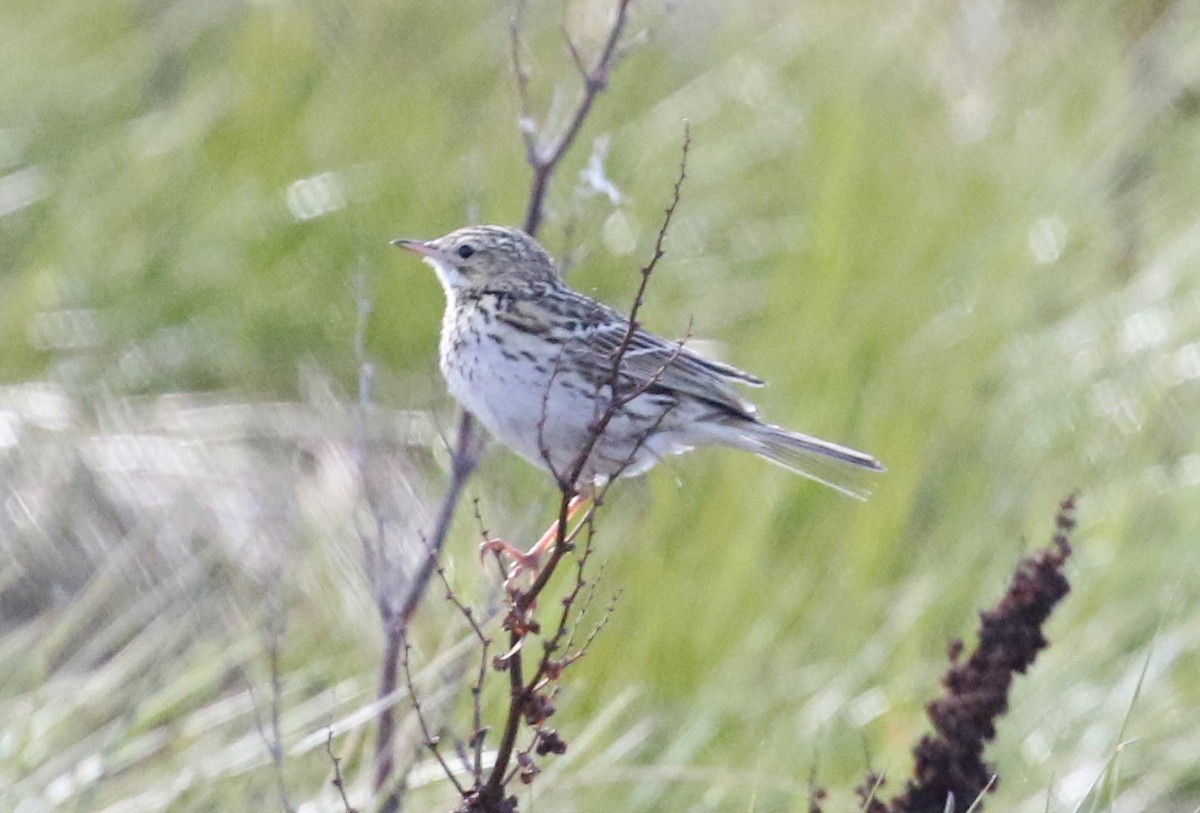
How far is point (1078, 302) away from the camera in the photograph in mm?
7645

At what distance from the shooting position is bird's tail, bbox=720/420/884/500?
4801 mm

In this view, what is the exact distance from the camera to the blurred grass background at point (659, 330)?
529 cm

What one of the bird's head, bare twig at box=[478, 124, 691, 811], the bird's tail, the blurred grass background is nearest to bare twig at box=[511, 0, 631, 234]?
the blurred grass background

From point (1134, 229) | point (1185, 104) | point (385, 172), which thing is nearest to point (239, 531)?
point (385, 172)

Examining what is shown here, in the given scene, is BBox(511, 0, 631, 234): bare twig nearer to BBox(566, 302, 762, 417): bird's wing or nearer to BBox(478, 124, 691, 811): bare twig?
BBox(566, 302, 762, 417): bird's wing

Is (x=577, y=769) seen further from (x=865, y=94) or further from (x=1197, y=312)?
(x=865, y=94)

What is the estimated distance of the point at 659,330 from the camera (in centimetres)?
732

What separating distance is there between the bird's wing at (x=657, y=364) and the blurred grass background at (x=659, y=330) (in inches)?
8.0

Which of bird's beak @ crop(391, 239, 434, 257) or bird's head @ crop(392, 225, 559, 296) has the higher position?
bird's beak @ crop(391, 239, 434, 257)

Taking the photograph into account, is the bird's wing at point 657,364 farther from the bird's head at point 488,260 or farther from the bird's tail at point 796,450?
the bird's head at point 488,260

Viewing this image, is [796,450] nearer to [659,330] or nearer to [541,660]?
[541,660]

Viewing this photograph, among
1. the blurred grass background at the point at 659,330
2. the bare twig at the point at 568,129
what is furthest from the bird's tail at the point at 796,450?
the bare twig at the point at 568,129

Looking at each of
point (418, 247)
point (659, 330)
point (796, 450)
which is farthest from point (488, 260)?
point (659, 330)

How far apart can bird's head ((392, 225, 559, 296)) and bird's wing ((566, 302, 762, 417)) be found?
178mm
